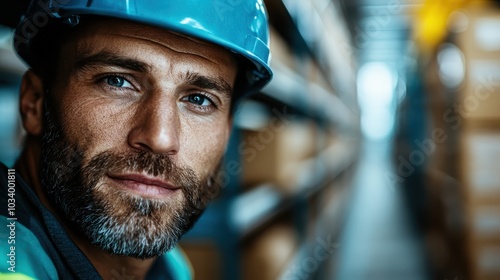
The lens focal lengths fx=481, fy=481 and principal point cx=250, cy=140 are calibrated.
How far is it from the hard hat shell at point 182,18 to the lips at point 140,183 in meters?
0.22

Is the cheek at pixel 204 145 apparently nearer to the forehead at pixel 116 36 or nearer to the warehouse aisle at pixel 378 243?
the forehead at pixel 116 36

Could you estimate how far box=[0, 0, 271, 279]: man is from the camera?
682 mm

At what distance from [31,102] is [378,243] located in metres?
5.13

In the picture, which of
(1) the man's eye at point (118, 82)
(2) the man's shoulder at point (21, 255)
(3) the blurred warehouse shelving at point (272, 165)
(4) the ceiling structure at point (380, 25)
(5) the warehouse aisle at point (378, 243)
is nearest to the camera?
(2) the man's shoulder at point (21, 255)

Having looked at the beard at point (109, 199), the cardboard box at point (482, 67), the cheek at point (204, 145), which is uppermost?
the cardboard box at point (482, 67)

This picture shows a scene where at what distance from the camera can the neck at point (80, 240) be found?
2.47 feet

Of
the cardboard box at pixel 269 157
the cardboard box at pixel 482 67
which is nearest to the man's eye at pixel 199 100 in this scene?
the cardboard box at pixel 269 157

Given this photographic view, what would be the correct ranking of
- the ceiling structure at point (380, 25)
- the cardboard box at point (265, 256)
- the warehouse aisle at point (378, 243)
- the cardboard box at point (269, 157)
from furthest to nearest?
the ceiling structure at point (380, 25)
the warehouse aisle at point (378, 243)
the cardboard box at point (269, 157)
the cardboard box at point (265, 256)

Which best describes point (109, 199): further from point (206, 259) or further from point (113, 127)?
point (206, 259)

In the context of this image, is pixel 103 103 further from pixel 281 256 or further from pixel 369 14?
pixel 369 14

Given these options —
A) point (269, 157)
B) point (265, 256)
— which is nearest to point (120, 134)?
point (265, 256)

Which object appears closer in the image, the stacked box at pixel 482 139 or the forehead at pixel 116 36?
the forehead at pixel 116 36

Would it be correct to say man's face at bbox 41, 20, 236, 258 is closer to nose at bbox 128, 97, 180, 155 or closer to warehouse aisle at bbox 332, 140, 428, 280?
nose at bbox 128, 97, 180, 155

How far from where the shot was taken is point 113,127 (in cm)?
69
